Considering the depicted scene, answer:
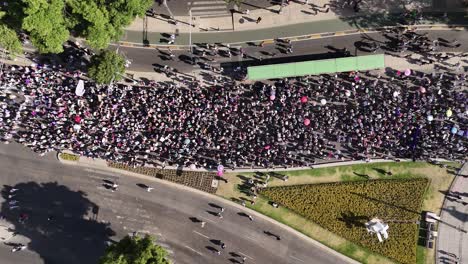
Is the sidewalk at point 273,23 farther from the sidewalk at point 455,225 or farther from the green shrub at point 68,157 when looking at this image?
the sidewalk at point 455,225

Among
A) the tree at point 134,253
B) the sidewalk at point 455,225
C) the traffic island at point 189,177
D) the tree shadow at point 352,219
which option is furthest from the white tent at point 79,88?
the sidewalk at point 455,225

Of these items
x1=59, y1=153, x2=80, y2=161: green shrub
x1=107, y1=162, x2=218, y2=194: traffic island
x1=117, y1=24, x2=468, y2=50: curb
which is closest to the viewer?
x1=117, y1=24, x2=468, y2=50: curb

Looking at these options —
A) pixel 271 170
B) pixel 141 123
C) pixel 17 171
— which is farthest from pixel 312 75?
pixel 17 171

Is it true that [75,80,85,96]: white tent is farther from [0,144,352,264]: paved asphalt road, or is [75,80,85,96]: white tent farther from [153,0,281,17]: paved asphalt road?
[153,0,281,17]: paved asphalt road

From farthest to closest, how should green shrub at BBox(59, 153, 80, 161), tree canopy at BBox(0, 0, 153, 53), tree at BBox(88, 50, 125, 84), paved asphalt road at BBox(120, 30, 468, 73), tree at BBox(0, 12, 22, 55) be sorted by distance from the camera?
green shrub at BBox(59, 153, 80, 161), paved asphalt road at BBox(120, 30, 468, 73), tree at BBox(88, 50, 125, 84), tree at BBox(0, 12, 22, 55), tree canopy at BBox(0, 0, 153, 53)

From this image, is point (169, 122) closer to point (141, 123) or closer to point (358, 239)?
point (141, 123)

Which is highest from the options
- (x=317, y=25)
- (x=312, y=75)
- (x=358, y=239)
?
(x=317, y=25)

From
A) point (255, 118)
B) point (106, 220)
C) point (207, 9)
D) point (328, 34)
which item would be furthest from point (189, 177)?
point (328, 34)

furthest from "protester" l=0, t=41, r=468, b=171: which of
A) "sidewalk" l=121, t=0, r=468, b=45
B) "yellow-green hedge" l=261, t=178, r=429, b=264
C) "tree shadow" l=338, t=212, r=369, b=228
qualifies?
"tree shadow" l=338, t=212, r=369, b=228
